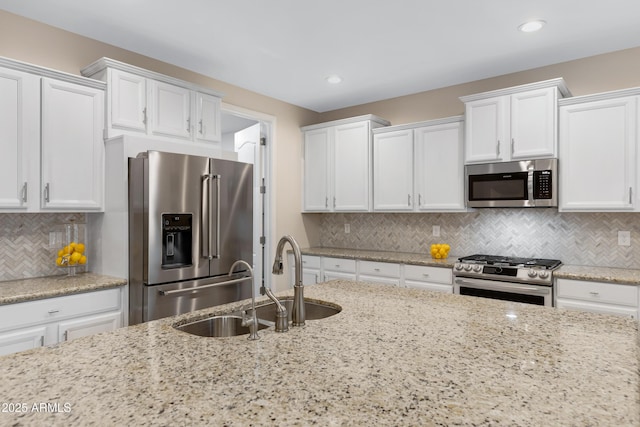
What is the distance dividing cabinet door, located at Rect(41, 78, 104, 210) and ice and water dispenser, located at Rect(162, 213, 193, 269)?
544 millimetres

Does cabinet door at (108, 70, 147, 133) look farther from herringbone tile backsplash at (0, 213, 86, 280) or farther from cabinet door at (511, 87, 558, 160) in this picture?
cabinet door at (511, 87, 558, 160)

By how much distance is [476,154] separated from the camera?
11.8 ft

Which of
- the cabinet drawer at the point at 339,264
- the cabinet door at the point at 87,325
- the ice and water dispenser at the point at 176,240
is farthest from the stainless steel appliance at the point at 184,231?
the cabinet drawer at the point at 339,264

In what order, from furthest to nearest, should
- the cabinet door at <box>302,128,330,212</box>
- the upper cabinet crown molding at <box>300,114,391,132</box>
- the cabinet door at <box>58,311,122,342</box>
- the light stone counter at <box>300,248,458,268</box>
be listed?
the cabinet door at <box>302,128,330,212</box>
the upper cabinet crown molding at <box>300,114,391,132</box>
the light stone counter at <box>300,248,458,268</box>
the cabinet door at <box>58,311,122,342</box>

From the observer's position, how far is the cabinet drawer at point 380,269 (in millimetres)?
3869

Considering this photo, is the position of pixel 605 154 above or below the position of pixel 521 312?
above

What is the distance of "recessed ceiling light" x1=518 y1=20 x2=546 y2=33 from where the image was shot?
109 inches

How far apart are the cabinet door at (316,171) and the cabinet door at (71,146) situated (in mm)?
2474

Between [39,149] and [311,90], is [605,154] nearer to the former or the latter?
[311,90]

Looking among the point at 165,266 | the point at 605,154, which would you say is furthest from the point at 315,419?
the point at 605,154

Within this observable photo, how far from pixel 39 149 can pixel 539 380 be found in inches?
118

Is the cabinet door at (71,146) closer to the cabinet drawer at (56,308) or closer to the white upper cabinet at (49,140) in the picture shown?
the white upper cabinet at (49,140)

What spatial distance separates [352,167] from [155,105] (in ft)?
7.21

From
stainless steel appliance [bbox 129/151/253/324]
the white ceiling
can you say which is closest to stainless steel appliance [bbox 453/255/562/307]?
the white ceiling
